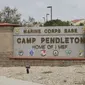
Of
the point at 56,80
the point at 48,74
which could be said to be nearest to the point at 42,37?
the point at 48,74

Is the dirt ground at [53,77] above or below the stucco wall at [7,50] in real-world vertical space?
below

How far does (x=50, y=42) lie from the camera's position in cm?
2134

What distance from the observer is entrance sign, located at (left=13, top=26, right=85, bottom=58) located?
21.1 metres

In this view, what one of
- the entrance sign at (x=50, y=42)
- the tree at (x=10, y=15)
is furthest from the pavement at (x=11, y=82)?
the tree at (x=10, y=15)

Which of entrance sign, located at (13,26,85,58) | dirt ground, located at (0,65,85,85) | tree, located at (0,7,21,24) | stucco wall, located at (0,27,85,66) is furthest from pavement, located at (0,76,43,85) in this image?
tree, located at (0,7,21,24)

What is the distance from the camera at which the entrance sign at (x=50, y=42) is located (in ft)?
69.2

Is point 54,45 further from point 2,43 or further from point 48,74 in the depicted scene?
point 48,74

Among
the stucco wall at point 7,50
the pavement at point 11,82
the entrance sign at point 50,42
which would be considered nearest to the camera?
the pavement at point 11,82

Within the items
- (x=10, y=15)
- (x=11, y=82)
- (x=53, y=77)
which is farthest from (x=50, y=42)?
(x=10, y=15)

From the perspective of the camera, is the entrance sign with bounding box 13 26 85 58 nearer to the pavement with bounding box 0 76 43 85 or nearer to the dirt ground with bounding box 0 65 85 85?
the dirt ground with bounding box 0 65 85 85

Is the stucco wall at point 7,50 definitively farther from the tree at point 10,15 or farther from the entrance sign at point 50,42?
the tree at point 10,15

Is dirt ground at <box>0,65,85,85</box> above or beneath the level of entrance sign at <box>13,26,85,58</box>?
beneath

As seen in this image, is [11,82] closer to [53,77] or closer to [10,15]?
[53,77]

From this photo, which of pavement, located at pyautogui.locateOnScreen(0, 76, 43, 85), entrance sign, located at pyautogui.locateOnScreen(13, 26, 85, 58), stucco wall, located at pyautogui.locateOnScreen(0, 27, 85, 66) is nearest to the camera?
pavement, located at pyautogui.locateOnScreen(0, 76, 43, 85)
